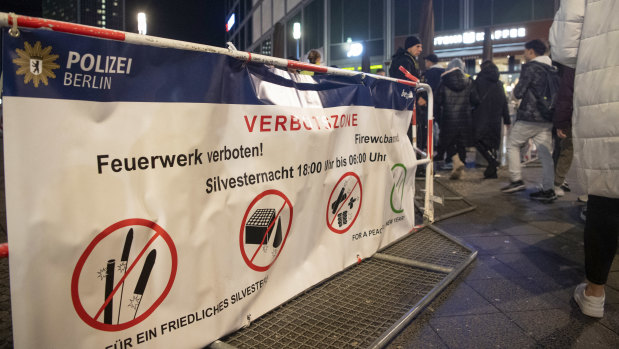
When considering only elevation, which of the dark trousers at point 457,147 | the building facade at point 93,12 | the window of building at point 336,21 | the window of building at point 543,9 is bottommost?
the dark trousers at point 457,147

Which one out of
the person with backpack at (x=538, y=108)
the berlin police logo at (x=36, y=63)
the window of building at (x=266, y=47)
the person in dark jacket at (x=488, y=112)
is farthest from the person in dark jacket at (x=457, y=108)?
the window of building at (x=266, y=47)

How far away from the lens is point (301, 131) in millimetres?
2695

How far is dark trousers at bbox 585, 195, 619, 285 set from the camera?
2.46m

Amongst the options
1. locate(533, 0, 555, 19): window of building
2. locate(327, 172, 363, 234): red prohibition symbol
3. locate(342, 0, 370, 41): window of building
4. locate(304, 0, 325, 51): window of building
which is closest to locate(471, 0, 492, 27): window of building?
locate(533, 0, 555, 19): window of building

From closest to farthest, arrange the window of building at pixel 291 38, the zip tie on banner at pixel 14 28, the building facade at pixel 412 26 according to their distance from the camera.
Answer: the zip tie on banner at pixel 14 28
the building facade at pixel 412 26
the window of building at pixel 291 38

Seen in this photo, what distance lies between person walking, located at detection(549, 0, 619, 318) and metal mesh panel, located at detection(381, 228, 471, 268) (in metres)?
1.03

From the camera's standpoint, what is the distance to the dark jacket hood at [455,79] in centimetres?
775

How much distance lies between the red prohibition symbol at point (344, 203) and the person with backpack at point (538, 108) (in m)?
3.94

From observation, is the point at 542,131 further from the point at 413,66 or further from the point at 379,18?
the point at 379,18

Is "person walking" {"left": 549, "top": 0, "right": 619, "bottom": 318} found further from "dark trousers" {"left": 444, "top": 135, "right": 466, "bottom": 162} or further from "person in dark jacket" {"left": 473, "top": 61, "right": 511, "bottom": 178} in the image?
"person in dark jacket" {"left": 473, "top": 61, "right": 511, "bottom": 178}

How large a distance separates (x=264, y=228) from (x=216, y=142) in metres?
0.61

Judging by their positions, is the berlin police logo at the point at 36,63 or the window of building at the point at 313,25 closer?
the berlin police logo at the point at 36,63

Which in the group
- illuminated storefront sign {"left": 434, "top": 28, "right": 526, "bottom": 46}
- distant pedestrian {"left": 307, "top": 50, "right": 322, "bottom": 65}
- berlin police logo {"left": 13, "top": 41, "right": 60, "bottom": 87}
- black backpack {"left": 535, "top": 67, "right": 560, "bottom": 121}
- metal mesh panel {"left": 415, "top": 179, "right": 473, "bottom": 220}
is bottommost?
metal mesh panel {"left": 415, "top": 179, "right": 473, "bottom": 220}

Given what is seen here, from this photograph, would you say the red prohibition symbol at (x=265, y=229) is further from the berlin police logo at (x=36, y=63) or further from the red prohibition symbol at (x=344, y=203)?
the berlin police logo at (x=36, y=63)
